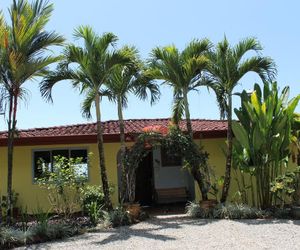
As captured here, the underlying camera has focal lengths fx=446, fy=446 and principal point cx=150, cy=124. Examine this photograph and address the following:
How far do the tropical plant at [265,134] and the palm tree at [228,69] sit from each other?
19.3 inches

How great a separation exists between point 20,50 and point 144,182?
9.65 metres

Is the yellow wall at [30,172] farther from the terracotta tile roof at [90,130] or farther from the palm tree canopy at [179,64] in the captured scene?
the palm tree canopy at [179,64]

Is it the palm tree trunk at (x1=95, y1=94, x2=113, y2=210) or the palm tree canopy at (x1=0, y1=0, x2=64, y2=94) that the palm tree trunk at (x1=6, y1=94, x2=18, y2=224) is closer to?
the palm tree canopy at (x1=0, y1=0, x2=64, y2=94)

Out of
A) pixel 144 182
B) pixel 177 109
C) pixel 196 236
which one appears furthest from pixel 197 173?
pixel 144 182

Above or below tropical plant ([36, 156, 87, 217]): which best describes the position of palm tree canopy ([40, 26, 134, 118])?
above

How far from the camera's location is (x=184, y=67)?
1290 cm

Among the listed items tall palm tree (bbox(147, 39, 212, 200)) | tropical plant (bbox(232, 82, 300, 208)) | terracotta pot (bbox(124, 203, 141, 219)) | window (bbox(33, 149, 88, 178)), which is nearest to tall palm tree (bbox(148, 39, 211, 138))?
tall palm tree (bbox(147, 39, 212, 200))

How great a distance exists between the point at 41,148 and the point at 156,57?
521 cm

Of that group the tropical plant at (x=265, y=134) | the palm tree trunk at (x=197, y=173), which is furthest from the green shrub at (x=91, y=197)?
the tropical plant at (x=265, y=134)

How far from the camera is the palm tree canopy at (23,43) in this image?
10609 mm

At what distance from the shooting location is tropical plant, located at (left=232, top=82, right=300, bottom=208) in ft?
41.8

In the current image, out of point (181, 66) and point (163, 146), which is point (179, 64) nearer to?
point (181, 66)

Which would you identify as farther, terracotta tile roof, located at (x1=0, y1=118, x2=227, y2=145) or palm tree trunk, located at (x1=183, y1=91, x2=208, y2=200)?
terracotta tile roof, located at (x1=0, y1=118, x2=227, y2=145)

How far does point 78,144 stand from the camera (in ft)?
49.7
